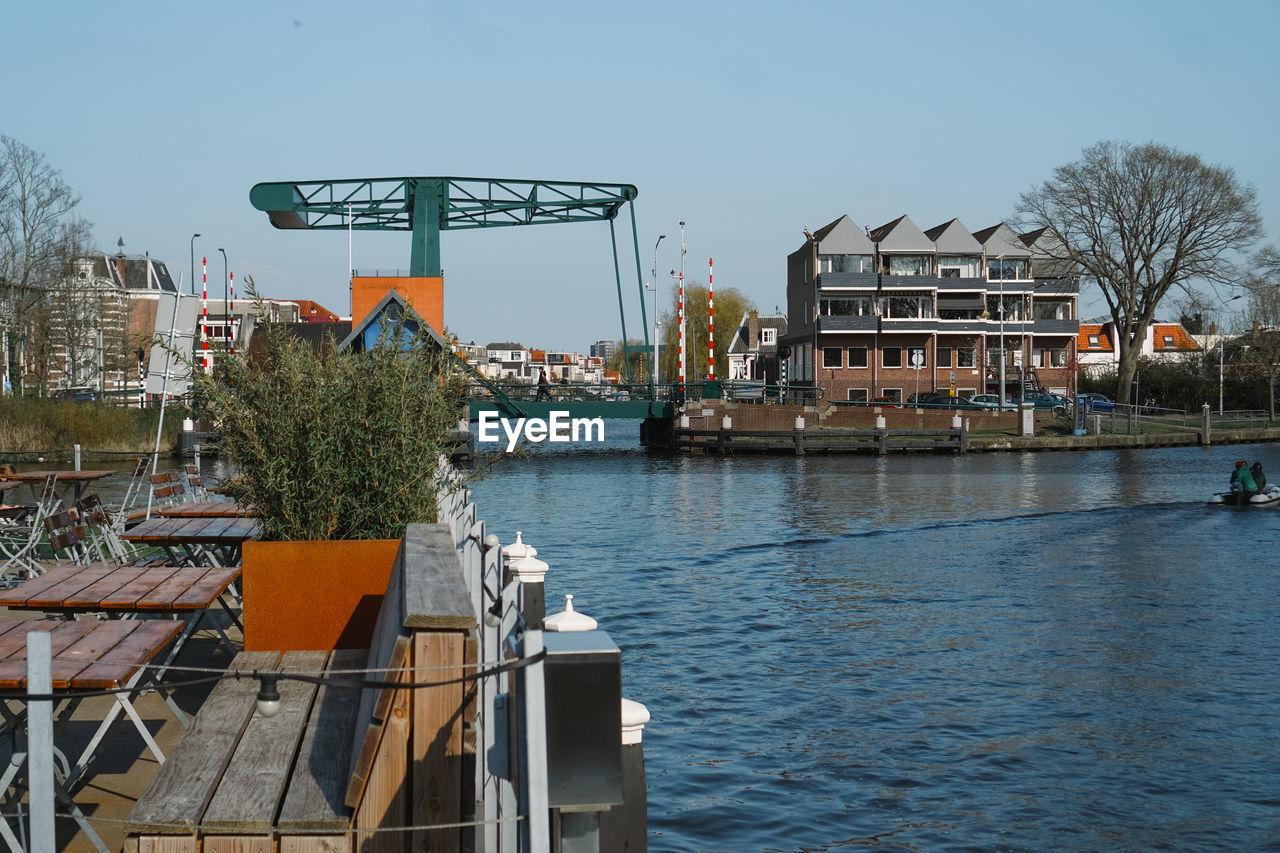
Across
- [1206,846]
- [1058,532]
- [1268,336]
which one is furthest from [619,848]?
[1268,336]

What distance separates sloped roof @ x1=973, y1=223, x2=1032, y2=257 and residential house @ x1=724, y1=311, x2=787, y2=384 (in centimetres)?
2956

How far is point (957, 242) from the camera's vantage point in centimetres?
6775

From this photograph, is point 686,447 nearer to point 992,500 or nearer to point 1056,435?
point 1056,435

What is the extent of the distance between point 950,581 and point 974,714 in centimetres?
635

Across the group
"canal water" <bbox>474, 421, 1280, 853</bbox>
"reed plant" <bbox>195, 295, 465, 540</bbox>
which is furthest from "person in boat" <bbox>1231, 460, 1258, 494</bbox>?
"reed plant" <bbox>195, 295, 465, 540</bbox>

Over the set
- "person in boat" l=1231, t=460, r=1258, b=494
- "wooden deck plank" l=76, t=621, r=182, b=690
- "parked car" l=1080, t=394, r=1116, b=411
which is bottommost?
"person in boat" l=1231, t=460, r=1258, b=494

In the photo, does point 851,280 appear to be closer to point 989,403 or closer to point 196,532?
point 989,403

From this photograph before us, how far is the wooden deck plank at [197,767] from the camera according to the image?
307 centimetres

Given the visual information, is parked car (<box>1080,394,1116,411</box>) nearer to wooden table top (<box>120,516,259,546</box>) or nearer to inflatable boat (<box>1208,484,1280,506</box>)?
inflatable boat (<box>1208,484,1280,506</box>)

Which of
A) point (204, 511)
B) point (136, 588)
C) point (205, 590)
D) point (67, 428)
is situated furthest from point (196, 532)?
point (67, 428)

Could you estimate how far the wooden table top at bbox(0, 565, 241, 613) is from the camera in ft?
16.2

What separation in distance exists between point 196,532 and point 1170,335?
9781cm

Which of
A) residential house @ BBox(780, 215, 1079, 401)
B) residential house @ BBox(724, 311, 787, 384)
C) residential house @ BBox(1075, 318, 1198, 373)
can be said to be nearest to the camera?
residential house @ BBox(780, 215, 1079, 401)

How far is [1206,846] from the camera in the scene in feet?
18.7
